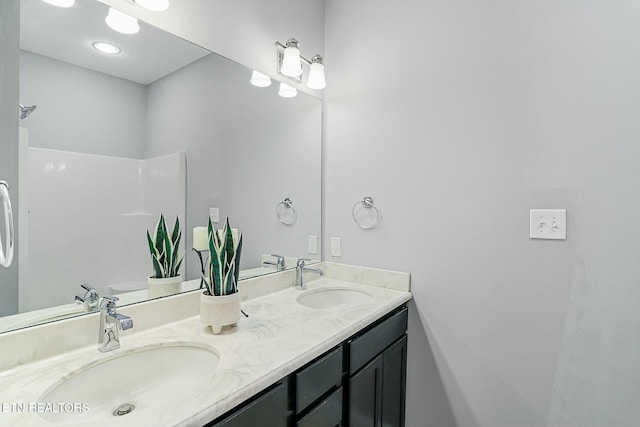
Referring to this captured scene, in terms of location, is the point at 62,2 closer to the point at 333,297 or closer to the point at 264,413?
the point at 264,413

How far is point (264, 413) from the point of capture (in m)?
0.83

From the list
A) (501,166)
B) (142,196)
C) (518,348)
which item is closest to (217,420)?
(142,196)

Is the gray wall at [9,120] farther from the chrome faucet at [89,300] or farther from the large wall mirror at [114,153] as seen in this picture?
the chrome faucet at [89,300]

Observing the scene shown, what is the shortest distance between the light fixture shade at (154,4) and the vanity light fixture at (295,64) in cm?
59

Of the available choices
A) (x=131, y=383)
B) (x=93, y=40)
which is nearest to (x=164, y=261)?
(x=131, y=383)

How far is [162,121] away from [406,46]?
4.02 ft

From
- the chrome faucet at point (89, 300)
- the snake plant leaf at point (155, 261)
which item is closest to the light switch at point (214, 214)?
the snake plant leaf at point (155, 261)

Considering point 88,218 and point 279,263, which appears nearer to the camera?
point 88,218

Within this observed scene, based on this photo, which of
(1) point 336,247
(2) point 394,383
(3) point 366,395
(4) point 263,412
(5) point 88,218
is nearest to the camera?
(4) point 263,412

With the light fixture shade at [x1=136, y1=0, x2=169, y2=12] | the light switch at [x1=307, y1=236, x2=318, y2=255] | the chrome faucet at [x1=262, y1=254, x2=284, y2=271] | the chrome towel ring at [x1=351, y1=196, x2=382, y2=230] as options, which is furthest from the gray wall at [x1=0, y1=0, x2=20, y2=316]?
the chrome towel ring at [x1=351, y1=196, x2=382, y2=230]

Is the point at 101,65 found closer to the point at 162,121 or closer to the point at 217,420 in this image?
the point at 162,121

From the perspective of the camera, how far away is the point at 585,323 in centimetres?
123

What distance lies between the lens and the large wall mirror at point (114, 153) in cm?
94

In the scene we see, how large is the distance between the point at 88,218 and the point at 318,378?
899 mm
